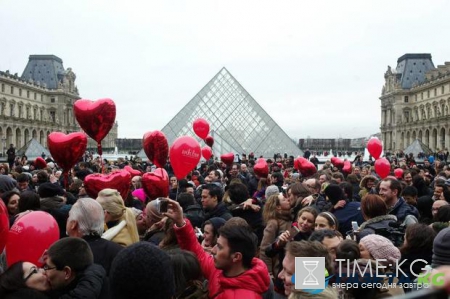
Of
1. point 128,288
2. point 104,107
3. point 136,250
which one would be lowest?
point 128,288

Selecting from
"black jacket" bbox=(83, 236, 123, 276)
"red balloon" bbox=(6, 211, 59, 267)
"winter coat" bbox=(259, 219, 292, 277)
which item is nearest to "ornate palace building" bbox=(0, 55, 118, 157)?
"winter coat" bbox=(259, 219, 292, 277)

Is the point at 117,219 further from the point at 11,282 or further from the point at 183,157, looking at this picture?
the point at 183,157

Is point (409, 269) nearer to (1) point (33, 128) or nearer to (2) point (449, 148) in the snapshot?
(2) point (449, 148)

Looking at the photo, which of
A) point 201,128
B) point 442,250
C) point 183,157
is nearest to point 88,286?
point 442,250

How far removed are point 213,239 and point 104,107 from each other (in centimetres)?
301

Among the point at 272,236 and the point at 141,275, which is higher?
the point at 141,275

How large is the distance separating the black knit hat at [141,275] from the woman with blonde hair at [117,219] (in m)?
1.27

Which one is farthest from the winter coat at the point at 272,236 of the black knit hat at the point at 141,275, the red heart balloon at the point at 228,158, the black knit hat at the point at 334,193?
the red heart balloon at the point at 228,158

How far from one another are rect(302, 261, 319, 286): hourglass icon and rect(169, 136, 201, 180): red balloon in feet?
13.8

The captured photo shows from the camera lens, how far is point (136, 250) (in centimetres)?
191

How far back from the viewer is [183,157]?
6.38 m

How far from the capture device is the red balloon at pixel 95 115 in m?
5.78

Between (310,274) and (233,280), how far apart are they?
43cm

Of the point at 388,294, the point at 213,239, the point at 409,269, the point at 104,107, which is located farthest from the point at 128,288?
the point at 104,107
